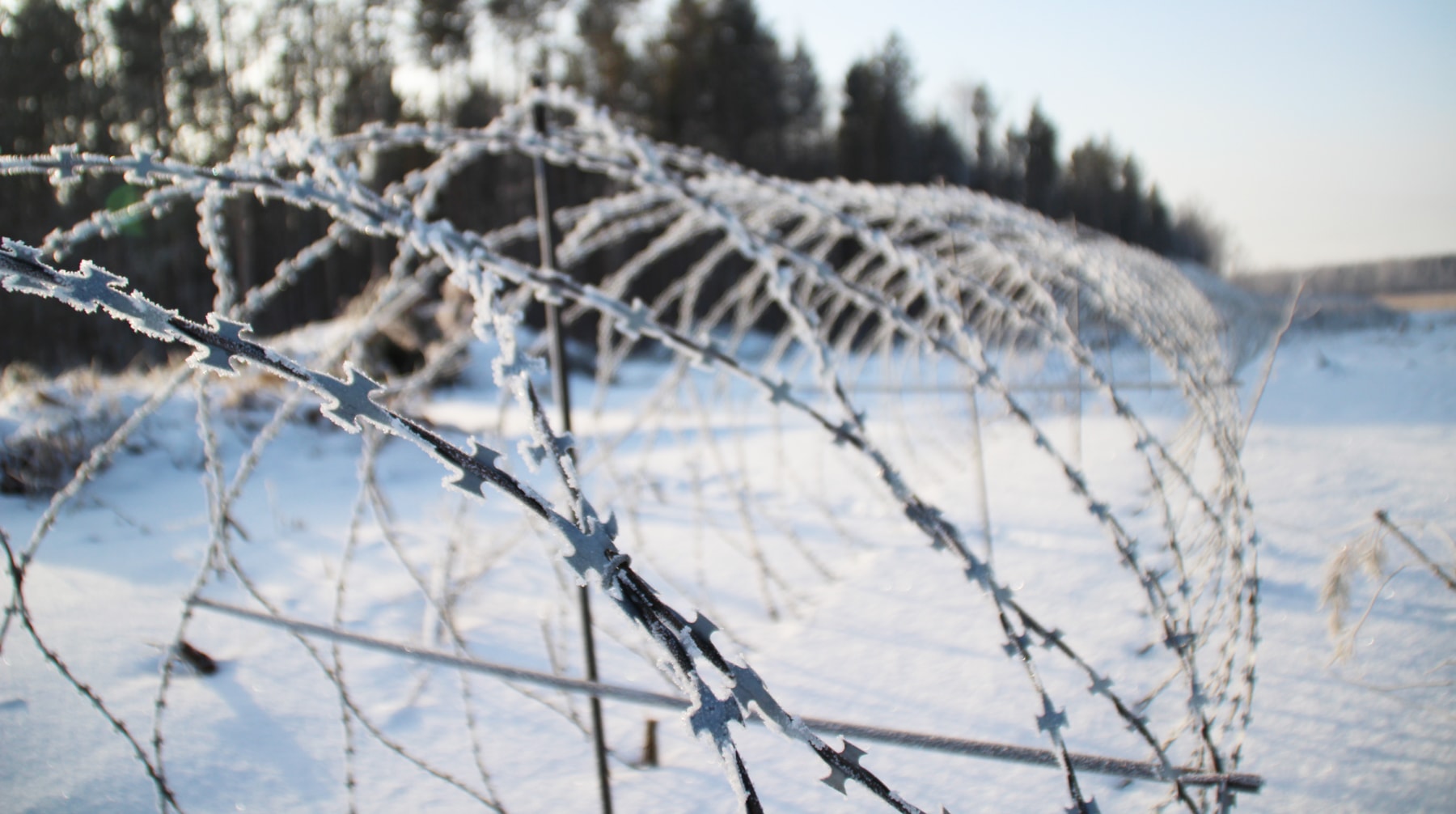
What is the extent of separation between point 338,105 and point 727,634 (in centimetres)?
2142

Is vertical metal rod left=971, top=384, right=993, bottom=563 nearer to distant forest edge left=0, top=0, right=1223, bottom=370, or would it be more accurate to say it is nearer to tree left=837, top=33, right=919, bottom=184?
distant forest edge left=0, top=0, right=1223, bottom=370

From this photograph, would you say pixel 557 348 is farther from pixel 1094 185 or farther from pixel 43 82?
pixel 1094 185

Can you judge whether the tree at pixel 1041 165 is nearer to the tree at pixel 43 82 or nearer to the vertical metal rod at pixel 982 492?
the tree at pixel 43 82

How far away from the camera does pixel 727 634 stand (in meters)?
0.65

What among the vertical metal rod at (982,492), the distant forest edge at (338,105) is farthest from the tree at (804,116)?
the vertical metal rod at (982,492)

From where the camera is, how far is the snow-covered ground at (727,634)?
60.0 inches

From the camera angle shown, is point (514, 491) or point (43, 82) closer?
point (514, 491)

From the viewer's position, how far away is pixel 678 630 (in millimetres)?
652

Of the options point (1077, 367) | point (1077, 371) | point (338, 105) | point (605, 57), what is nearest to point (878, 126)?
point (605, 57)

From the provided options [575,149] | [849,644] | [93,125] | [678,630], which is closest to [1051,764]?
[678,630]

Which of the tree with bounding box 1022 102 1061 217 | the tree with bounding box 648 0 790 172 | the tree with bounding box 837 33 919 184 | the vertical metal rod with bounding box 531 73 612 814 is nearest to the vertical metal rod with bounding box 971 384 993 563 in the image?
the vertical metal rod with bounding box 531 73 612 814

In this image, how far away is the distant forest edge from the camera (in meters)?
10.4

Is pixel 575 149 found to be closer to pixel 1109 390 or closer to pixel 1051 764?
pixel 1109 390

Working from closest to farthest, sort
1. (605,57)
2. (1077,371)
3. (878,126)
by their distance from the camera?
1. (1077,371)
2. (605,57)
3. (878,126)
